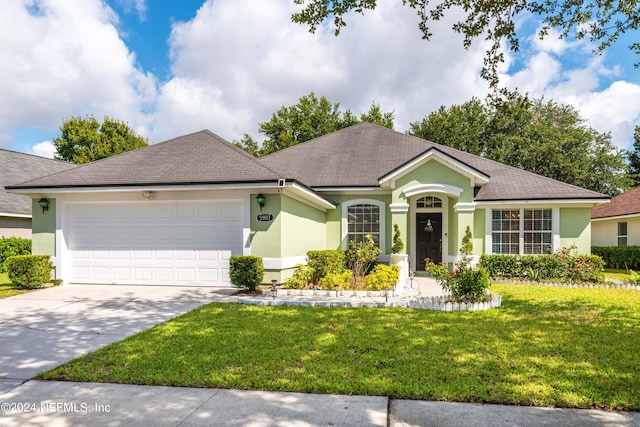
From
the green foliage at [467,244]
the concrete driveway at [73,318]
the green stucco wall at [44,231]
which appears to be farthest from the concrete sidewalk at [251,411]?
the green foliage at [467,244]

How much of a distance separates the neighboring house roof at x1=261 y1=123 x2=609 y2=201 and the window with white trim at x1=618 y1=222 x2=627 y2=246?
877 cm

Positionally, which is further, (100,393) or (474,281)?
(474,281)

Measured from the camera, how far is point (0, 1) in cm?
1000

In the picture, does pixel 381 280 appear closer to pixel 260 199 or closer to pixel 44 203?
pixel 260 199

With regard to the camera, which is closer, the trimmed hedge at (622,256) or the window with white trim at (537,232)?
the window with white trim at (537,232)

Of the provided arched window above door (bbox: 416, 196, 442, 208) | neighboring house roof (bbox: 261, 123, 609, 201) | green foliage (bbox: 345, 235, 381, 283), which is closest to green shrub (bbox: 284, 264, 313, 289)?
green foliage (bbox: 345, 235, 381, 283)

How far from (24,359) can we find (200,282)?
621cm

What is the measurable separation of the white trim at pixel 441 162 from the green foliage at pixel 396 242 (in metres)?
1.87

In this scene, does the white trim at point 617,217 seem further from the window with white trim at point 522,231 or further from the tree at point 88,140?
the tree at point 88,140

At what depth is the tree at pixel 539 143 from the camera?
2969 centimetres

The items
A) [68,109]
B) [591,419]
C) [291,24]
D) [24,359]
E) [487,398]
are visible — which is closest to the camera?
[591,419]

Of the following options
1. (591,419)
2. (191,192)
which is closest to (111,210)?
(191,192)

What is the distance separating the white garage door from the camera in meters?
11.1

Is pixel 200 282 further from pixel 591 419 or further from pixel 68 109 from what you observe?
pixel 68 109
